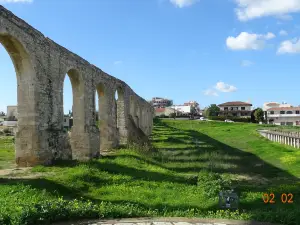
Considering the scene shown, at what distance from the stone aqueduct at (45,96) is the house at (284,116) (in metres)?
65.6

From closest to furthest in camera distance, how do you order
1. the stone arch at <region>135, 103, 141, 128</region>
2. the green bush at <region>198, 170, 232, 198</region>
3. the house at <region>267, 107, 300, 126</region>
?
the green bush at <region>198, 170, 232, 198</region> < the stone arch at <region>135, 103, 141, 128</region> < the house at <region>267, 107, 300, 126</region>

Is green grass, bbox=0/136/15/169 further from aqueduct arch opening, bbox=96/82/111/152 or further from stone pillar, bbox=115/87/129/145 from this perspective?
stone pillar, bbox=115/87/129/145

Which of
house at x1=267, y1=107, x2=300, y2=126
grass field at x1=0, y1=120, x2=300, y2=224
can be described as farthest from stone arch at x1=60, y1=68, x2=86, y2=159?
house at x1=267, y1=107, x2=300, y2=126

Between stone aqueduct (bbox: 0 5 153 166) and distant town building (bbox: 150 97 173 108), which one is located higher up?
distant town building (bbox: 150 97 173 108)

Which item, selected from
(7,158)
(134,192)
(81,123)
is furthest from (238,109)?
(134,192)

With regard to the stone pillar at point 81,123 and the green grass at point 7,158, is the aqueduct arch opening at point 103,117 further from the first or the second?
the green grass at point 7,158

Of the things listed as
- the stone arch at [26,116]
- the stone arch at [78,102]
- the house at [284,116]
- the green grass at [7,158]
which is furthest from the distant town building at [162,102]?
the stone arch at [26,116]

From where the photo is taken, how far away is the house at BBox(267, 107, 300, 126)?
73375 millimetres

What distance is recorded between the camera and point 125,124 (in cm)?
2184

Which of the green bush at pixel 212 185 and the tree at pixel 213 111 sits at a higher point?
the tree at pixel 213 111

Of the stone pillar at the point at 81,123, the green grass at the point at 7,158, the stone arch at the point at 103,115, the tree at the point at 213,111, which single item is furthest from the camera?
the tree at the point at 213,111

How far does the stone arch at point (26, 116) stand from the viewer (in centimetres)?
1083

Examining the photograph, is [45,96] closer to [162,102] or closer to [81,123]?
[81,123]
